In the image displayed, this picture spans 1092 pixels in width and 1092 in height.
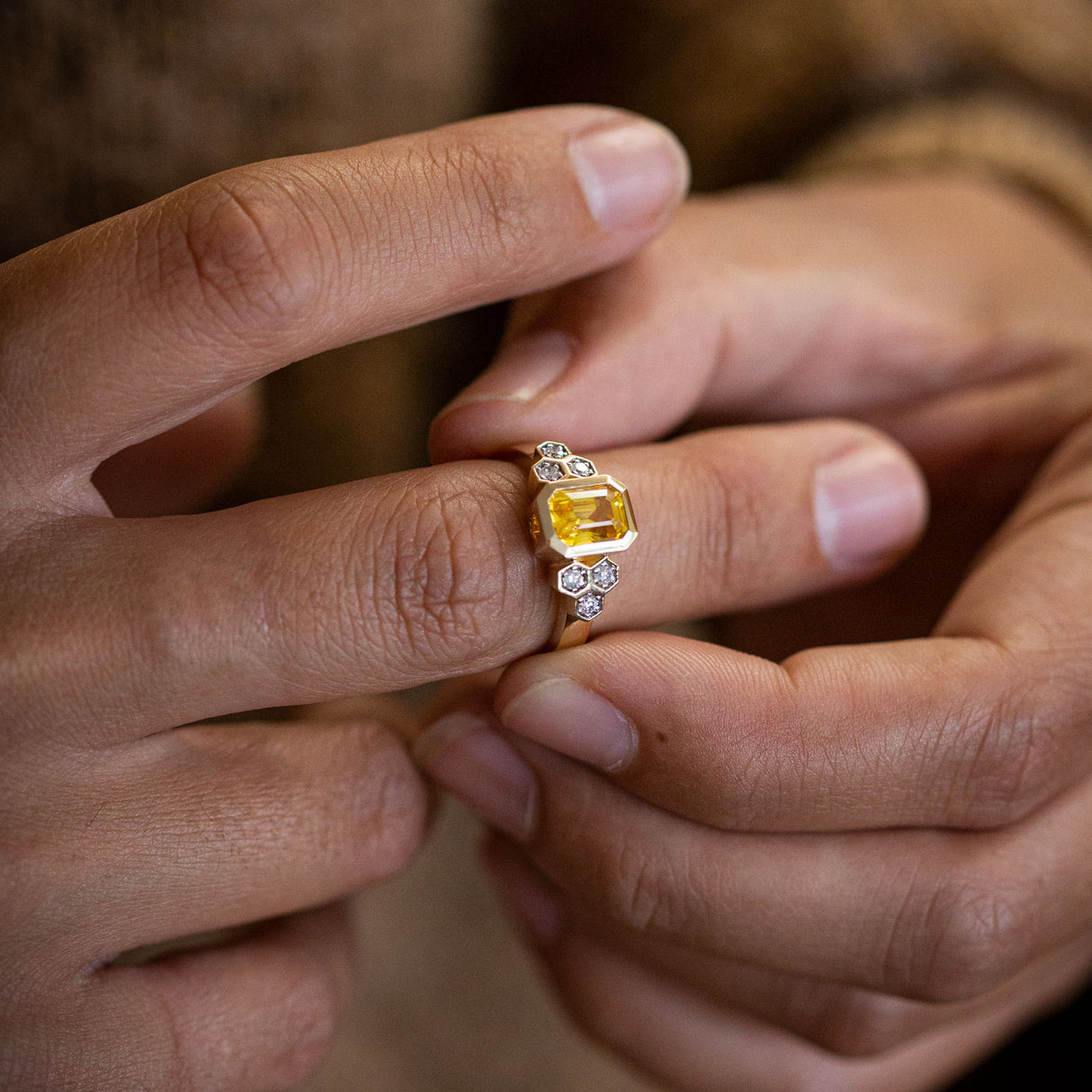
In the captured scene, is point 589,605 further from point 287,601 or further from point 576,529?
point 287,601

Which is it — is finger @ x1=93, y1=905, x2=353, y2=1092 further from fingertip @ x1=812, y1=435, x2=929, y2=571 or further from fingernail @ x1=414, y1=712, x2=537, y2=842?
fingertip @ x1=812, y1=435, x2=929, y2=571

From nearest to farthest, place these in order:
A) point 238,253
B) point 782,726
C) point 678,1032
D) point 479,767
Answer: point 238,253
point 782,726
point 479,767
point 678,1032

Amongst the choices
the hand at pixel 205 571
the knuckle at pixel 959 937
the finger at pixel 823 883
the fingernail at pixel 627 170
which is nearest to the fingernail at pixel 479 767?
the finger at pixel 823 883

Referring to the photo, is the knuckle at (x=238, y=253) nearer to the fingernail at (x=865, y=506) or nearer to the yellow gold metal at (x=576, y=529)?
the yellow gold metal at (x=576, y=529)

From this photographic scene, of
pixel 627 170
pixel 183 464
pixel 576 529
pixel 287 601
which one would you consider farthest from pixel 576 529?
pixel 183 464

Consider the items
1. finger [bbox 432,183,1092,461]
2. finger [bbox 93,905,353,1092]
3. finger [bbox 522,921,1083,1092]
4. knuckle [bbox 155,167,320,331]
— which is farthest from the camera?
finger [bbox 522,921,1083,1092]

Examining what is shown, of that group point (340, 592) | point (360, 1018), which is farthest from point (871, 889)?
point (360, 1018)

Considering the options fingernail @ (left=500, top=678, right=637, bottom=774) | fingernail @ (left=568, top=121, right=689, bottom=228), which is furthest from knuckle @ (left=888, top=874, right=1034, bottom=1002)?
fingernail @ (left=568, top=121, right=689, bottom=228)
